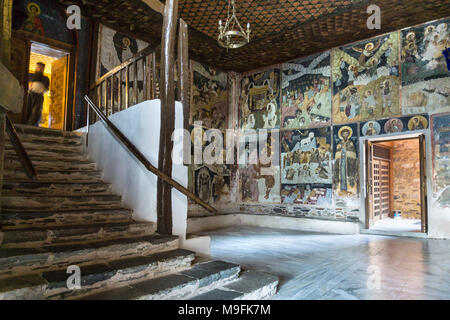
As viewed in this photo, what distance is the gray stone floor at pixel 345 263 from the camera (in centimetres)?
309

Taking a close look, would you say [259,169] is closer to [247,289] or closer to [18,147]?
[247,289]

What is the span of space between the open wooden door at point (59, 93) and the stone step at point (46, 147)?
1.48 m

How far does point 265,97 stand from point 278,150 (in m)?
1.75

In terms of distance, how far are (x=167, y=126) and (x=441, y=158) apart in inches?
231

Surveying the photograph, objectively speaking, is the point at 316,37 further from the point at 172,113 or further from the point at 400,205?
the point at 400,205

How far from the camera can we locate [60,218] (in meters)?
3.23

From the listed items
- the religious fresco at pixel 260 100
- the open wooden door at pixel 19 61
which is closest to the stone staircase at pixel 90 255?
the open wooden door at pixel 19 61

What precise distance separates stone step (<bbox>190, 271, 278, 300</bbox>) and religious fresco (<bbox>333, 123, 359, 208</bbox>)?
5015 millimetres

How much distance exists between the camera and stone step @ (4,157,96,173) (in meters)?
4.15

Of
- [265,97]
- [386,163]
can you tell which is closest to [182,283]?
[265,97]

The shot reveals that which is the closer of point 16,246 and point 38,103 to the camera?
point 16,246

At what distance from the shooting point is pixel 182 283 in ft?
8.45

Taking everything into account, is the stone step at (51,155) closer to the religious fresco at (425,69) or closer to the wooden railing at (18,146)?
the wooden railing at (18,146)

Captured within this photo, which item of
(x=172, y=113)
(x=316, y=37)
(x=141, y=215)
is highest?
(x=316, y=37)
